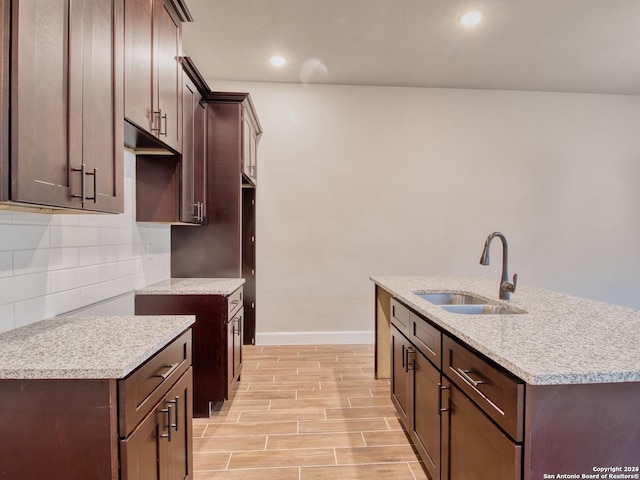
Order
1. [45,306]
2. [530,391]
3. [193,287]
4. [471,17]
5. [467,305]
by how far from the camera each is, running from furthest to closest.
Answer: [471,17], [193,287], [467,305], [45,306], [530,391]

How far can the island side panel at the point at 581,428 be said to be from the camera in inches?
38.8

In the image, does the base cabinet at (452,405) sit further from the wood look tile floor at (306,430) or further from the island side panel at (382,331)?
the island side panel at (382,331)

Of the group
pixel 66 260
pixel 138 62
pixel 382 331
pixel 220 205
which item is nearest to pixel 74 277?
pixel 66 260

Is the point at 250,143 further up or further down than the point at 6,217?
further up

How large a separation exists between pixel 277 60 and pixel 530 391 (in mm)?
3423

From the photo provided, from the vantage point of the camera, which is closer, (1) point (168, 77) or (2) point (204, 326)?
(1) point (168, 77)

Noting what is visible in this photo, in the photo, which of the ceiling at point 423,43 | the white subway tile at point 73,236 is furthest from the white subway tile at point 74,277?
the ceiling at point 423,43

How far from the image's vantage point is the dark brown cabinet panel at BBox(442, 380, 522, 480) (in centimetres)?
105

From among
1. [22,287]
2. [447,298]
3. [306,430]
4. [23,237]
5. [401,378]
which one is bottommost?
[306,430]

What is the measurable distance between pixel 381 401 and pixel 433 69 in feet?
10.4

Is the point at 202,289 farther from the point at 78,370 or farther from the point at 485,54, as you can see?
the point at 485,54

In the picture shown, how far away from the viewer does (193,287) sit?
2.52 metres

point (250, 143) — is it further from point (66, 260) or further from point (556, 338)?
point (556, 338)

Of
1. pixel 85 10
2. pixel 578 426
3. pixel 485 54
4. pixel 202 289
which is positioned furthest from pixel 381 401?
pixel 485 54
